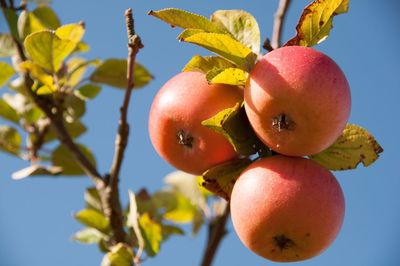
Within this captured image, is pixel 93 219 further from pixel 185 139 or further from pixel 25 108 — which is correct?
pixel 185 139

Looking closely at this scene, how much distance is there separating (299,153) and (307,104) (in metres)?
0.14

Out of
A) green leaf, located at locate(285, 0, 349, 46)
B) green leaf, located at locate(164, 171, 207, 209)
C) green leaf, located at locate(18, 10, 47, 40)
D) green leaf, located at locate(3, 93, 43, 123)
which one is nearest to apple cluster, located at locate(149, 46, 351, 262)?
green leaf, located at locate(285, 0, 349, 46)

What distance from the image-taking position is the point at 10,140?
243 centimetres

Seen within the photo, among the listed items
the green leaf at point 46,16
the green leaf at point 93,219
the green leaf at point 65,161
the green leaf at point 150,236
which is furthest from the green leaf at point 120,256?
the green leaf at point 46,16

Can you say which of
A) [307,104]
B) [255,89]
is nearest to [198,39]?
[255,89]

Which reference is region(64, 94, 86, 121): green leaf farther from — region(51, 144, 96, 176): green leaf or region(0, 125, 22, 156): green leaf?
region(0, 125, 22, 156): green leaf

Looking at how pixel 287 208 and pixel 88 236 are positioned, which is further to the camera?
pixel 88 236

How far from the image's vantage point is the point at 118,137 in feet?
6.05

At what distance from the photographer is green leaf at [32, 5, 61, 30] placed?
2387 mm

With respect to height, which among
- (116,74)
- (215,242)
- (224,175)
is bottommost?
(215,242)

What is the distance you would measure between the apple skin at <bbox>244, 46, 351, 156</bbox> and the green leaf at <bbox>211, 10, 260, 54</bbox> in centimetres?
20

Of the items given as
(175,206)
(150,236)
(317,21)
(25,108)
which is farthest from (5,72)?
(317,21)

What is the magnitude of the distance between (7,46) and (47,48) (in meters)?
0.41

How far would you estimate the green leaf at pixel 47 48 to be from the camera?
1.88m
